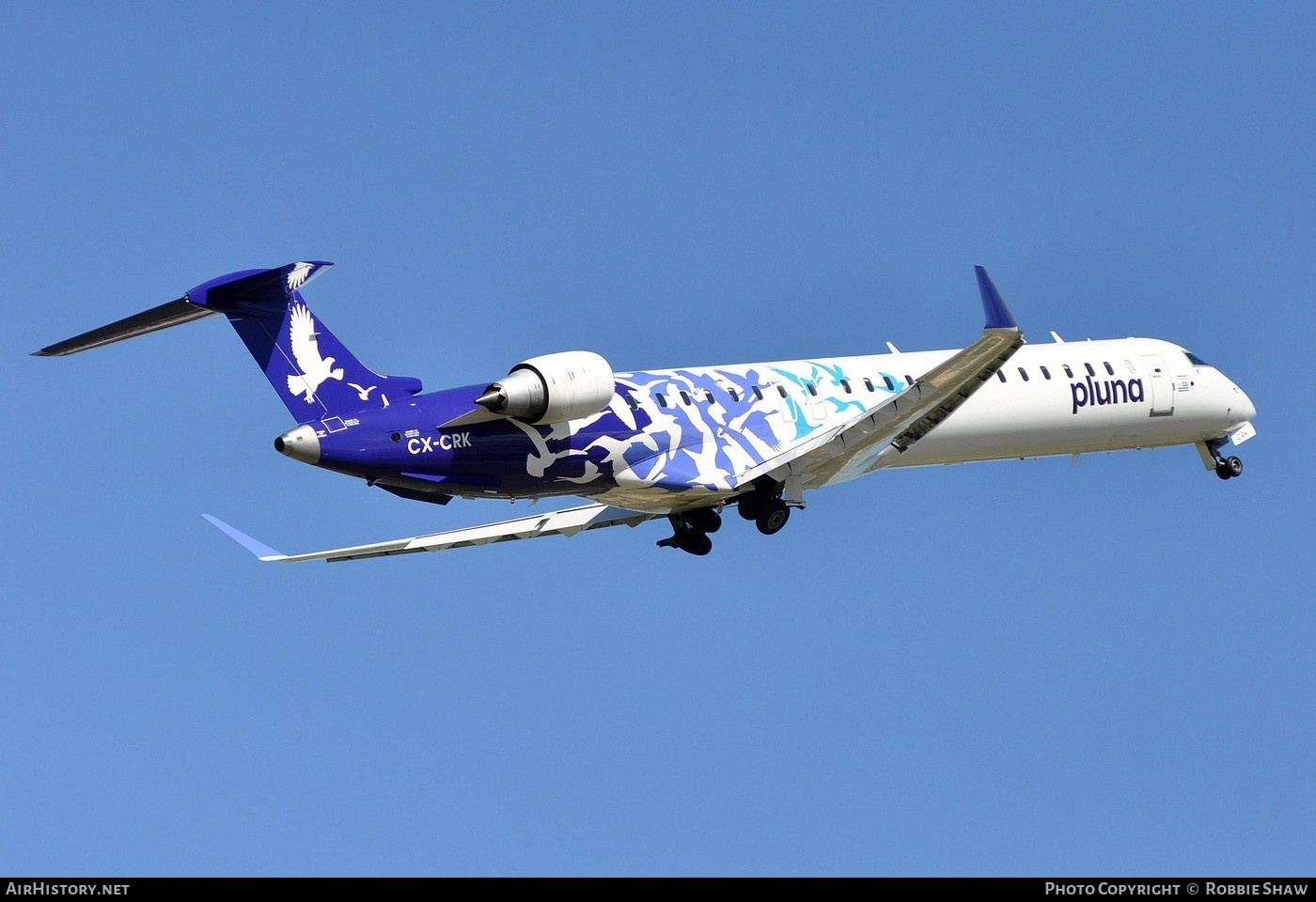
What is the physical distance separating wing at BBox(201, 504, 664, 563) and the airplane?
29mm

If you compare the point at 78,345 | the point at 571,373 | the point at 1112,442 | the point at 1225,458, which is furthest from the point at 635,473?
the point at 1225,458

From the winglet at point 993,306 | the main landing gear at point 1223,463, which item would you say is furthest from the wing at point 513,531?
the main landing gear at point 1223,463

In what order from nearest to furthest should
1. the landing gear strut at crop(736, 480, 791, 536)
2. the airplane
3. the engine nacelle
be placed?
the airplane → the engine nacelle → the landing gear strut at crop(736, 480, 791, 536)

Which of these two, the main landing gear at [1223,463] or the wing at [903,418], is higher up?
the main landing gear at [1223,463]

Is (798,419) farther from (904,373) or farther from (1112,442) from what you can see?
(1112,442)

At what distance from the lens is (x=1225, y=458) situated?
33031 millimetres

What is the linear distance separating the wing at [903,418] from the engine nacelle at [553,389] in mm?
3385

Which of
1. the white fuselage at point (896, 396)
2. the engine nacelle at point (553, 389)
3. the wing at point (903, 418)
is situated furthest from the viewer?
the white fuselage at point (896, 396)

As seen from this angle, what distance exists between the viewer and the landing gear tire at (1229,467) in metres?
33.0

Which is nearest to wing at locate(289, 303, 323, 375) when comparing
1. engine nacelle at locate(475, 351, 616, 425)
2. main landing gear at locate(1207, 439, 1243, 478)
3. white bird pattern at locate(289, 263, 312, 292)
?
white bird pattern at locate(289, 263, 312, 292)

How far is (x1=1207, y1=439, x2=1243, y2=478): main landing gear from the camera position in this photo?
33000mm

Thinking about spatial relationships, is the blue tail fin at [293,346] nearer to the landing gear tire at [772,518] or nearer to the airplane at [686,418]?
the airplane at [686,418]

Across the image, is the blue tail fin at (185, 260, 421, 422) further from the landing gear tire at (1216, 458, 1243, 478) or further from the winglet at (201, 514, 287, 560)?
the landing gear tire at (1216, 458, 1243, 478)
